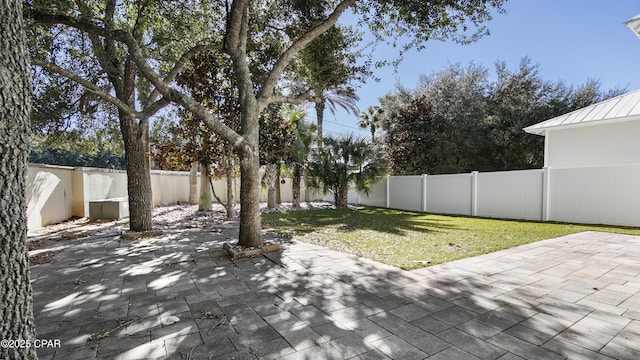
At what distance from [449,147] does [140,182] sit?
12532 millimetres

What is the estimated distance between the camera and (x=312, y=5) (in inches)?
232

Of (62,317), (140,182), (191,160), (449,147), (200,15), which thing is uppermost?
(200,15)

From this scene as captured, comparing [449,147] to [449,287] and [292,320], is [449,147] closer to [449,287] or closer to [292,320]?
[449,287]

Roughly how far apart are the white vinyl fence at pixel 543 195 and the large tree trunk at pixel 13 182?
10.5m

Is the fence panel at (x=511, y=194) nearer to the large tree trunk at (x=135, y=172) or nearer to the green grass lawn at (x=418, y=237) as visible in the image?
the green grass lawn at (x=418, y=237)

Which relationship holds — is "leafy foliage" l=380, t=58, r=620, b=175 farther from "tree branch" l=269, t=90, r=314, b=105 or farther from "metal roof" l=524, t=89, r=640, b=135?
"tree branch" l=269, t=90, r=314, b=105

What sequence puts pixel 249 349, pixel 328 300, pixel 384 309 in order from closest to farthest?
1. pixel 249 349
2. pixel 384 309
3. pixel 328 300

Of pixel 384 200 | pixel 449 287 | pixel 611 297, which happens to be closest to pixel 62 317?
pixel 449 287

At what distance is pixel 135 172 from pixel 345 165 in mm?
7833

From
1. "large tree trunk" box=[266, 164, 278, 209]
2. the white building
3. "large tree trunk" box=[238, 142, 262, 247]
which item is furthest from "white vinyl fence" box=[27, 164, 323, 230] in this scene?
the white building

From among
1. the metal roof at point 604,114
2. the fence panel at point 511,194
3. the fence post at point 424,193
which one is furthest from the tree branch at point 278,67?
the metal roof at point 604,114

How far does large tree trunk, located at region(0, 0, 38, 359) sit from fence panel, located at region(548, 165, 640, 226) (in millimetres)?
10547

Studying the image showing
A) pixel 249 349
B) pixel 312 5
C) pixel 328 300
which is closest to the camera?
pixel 249 349

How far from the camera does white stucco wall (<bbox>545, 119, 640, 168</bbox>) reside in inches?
328
